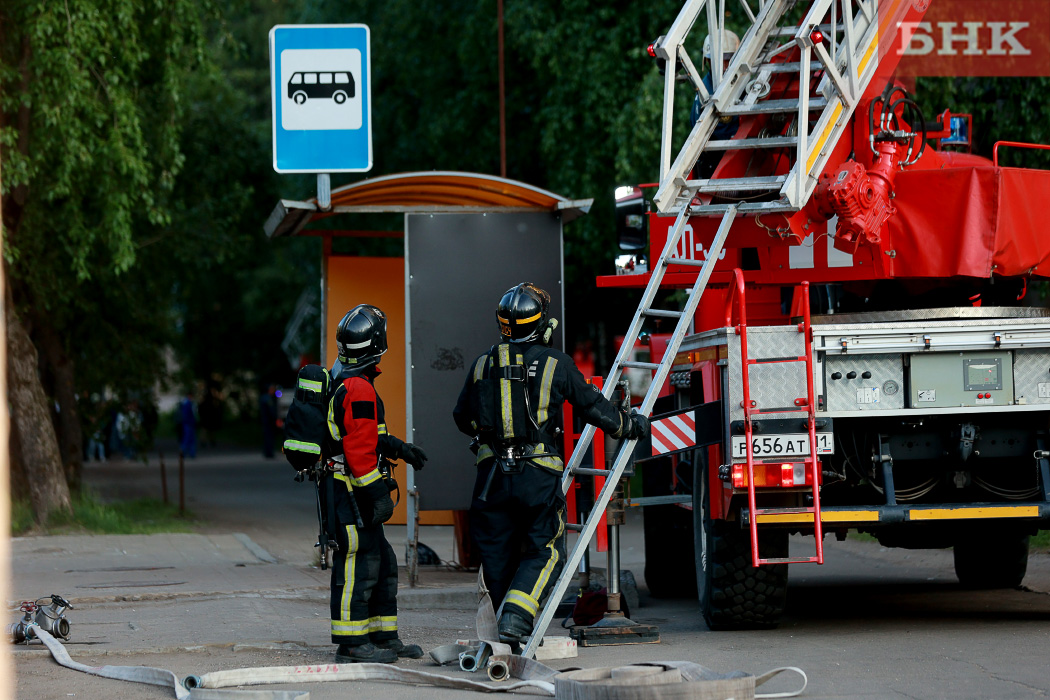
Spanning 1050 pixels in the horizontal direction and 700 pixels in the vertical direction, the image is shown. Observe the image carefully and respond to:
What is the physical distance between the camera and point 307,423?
6.70 m

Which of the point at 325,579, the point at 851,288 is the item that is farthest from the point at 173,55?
the point at 851,288

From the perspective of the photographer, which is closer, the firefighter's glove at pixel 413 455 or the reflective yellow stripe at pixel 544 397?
the reflective yellow stripe at pixel 544 397

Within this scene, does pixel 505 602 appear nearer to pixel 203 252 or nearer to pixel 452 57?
pixel 203 252

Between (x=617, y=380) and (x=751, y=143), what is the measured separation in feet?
5.20

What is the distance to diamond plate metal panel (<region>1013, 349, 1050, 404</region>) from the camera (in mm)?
7055

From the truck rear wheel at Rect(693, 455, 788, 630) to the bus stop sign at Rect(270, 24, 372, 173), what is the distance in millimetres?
4290

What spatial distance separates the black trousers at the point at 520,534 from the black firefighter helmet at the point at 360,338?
33.3 inches

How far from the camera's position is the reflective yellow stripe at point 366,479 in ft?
22.1

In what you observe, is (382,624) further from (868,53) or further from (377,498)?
(868,53)

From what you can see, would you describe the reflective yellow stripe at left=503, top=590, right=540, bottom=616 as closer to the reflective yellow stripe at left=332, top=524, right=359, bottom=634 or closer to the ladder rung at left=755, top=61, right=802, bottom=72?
the reflective yellow stripe at left=332, top=524, right=359, bottom=634

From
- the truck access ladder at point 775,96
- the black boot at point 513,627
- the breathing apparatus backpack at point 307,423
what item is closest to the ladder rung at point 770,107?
the truck access ladder at point 775,96

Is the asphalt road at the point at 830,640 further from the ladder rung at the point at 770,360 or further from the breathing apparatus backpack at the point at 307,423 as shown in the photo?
the ladder rung at the point at 770,360

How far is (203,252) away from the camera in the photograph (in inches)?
774

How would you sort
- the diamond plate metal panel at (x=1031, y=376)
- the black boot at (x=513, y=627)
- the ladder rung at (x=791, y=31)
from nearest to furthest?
the black boot at (x=513, y=627)
the diamond plate metal panel at (x=1031, y=376)
the ladder rung at (x=791, y=31)
